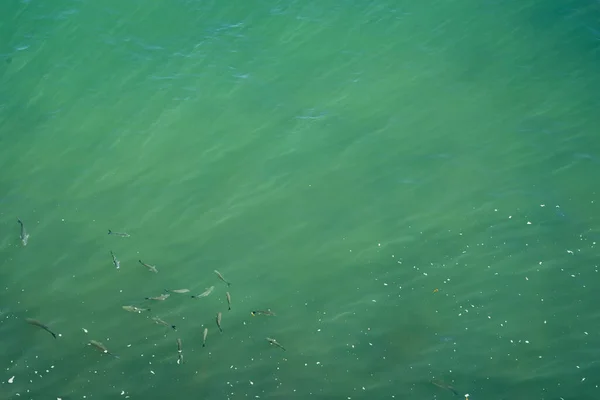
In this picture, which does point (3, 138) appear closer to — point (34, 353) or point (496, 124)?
point (34, 353)

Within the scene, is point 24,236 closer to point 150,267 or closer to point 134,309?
point 150,267

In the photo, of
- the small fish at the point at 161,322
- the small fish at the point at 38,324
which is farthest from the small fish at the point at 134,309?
the small fish at the point at 38,324

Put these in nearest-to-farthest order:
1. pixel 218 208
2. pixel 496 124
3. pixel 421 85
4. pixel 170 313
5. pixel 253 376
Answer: pixel 253 376, pixel 170 313, pixel 218 208, pixel 496 124, pixel 421 85

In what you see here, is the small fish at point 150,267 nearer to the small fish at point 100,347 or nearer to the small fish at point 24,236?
the small fish at point 100,347

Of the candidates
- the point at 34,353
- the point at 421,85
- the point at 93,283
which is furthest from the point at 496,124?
the point at 34,353

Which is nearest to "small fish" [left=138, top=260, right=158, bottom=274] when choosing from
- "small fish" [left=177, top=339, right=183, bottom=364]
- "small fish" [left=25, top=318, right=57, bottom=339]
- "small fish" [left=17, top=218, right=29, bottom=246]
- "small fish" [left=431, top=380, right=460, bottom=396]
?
"small fish" [left=177, top=339, right=183, bottom=364]

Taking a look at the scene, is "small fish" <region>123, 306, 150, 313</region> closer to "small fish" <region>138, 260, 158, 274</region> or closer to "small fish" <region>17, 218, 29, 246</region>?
"small fish" <region>138, 260, 158, 274</region>

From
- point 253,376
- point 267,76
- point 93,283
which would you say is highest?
point 267,76

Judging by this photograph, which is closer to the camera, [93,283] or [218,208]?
[93,283]
